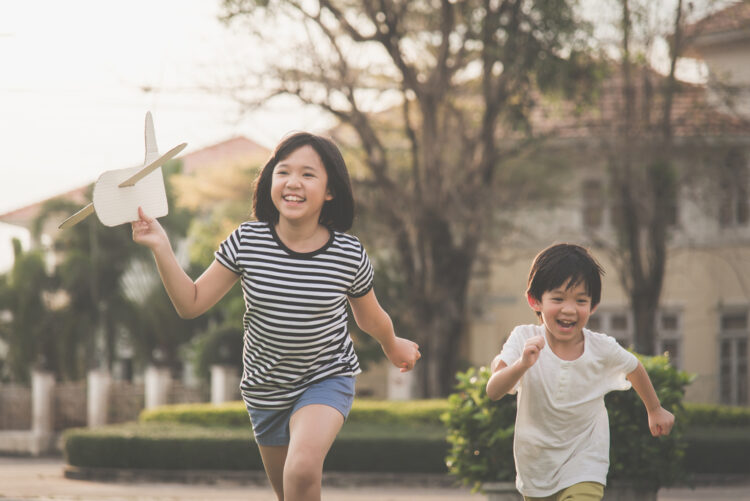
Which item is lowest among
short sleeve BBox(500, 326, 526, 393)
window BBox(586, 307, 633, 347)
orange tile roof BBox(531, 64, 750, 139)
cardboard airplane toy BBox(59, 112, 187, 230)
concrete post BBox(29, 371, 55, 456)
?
concrete post BBox(29, 371, 55, 456)

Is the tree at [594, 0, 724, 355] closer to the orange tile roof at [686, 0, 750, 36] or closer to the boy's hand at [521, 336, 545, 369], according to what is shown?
the orange tile roof at [686, 0, 750, 36]

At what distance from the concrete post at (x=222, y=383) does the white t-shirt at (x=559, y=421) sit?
21.7 metres

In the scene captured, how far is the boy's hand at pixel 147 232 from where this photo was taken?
4070mm

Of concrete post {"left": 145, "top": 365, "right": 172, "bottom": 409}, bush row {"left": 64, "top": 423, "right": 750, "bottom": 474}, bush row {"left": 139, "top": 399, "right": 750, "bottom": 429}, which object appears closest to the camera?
bush row {"left": 64, "top": 423, "right": 750, "bottom": 474}

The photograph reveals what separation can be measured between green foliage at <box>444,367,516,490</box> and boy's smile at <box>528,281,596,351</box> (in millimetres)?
3613

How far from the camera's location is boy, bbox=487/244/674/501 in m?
4.40

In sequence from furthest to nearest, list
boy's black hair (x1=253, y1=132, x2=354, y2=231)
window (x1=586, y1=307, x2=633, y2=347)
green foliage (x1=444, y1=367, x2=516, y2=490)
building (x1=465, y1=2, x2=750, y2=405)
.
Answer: window (x1=586, y1=307, x2=633, y2=347), building (x1=465, y1=2, x2=750, y2=405), green foliage (x1=444, y1=367, x2=516, y2=490), boy's black hair (x1=253, y1=132, x2=354, y2=231)

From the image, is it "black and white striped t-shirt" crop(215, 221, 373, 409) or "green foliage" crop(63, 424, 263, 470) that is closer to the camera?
"black and white striped t-shirt" crop(215, 221, 373, 409)

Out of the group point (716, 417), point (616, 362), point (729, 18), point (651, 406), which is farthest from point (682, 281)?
point (616, 362)

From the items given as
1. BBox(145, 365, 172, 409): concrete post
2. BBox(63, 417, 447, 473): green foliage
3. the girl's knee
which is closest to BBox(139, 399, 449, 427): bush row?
BBox(63, 417, 447, 473): green foliage

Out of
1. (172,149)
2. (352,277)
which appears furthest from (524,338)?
(172,149)

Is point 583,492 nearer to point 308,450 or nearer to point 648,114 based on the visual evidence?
point 308,450

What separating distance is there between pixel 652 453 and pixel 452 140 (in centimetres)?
1471

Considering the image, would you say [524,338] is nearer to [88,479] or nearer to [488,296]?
[88,479]
